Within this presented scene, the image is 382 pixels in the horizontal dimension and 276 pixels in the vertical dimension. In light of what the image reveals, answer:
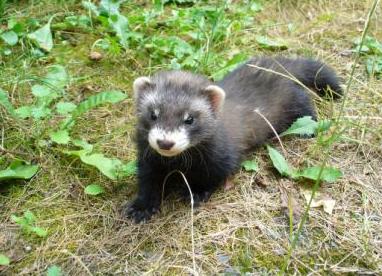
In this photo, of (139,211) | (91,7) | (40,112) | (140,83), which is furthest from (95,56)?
(139,211)

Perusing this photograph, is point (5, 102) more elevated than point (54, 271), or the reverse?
point (5, 102)

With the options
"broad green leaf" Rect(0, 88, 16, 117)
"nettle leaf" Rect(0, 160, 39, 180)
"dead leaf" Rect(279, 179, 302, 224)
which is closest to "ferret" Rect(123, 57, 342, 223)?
"dead leaf" Rect(279, 179, 302, 224)

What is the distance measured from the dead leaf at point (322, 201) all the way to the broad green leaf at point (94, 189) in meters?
1.33

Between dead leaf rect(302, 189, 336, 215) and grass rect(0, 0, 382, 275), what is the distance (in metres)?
0.04

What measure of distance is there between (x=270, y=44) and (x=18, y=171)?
2.68m

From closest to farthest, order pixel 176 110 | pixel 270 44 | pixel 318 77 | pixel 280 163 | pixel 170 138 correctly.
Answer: pixel 170 138 < pixel 176 110 < pixel 280 163 < pixel 318 77 < pixel 270 44

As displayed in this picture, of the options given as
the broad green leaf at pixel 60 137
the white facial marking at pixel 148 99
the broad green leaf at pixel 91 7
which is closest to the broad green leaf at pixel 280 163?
the white facial marking at pixel 148 99

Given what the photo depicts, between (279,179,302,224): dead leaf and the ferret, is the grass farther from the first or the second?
the ferret

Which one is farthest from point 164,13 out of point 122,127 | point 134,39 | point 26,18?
point 122,127

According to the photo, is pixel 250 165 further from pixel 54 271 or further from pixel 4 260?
pixel 4 260

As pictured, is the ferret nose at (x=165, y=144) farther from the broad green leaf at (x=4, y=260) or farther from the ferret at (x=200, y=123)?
the broad green leaf at (x=4, y=260)

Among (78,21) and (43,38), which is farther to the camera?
(78,21)

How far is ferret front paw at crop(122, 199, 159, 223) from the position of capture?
11.0 feet

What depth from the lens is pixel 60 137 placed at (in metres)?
3.71
